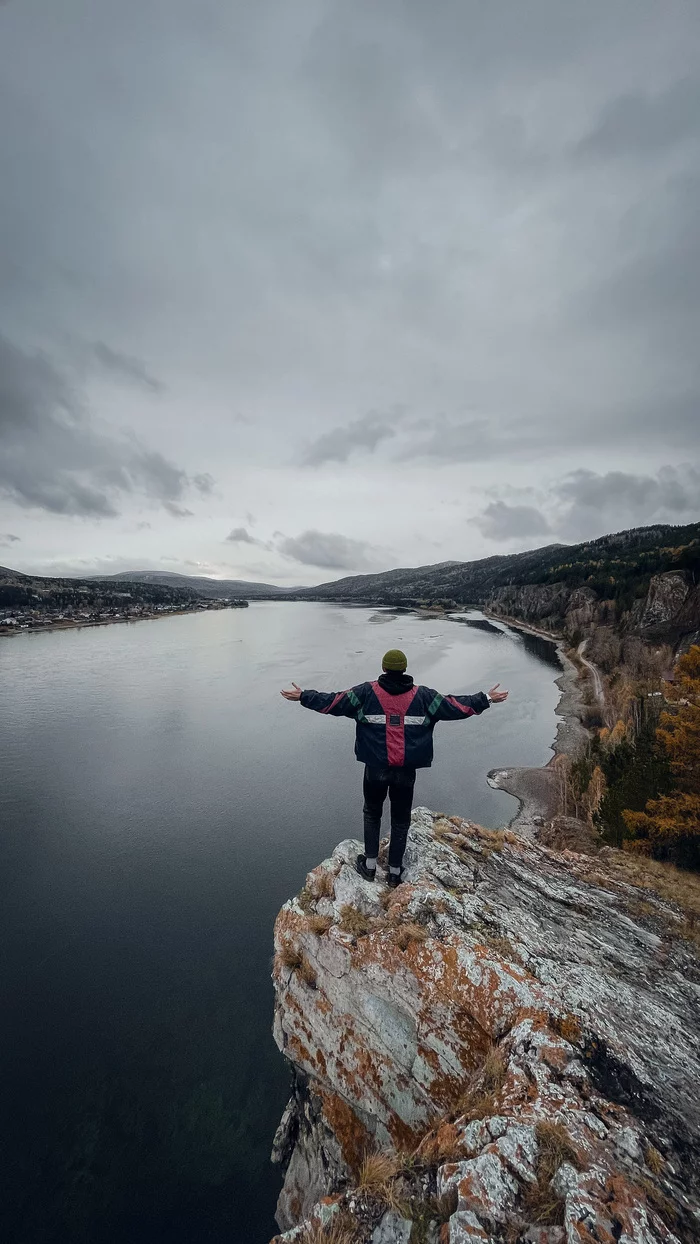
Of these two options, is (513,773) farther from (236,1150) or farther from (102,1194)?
(102,1194)

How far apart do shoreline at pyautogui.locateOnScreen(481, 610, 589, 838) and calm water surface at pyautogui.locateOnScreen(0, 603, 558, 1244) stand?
130 cm

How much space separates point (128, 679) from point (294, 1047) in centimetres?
6245

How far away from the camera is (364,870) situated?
785cm

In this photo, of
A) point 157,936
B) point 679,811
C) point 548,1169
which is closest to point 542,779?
point 679,811

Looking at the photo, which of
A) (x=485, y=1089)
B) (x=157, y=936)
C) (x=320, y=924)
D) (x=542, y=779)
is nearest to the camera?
(x=485, y=1089)

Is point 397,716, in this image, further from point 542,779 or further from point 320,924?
point 542,779

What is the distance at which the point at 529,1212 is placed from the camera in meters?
3.28

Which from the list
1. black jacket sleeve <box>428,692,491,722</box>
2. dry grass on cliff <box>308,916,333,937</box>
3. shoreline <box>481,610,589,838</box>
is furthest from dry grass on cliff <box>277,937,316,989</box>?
shoreline <box>481,610,589,838</box>

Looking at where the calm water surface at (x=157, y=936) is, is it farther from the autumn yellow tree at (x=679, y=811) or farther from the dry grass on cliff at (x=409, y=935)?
the autumn yellow tree at (x=679, y=811)

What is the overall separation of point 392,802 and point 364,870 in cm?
166

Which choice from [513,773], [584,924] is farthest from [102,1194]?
[513,773]

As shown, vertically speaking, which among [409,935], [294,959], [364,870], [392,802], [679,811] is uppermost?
[392,802]

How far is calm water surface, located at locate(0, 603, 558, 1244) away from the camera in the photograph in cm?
1052

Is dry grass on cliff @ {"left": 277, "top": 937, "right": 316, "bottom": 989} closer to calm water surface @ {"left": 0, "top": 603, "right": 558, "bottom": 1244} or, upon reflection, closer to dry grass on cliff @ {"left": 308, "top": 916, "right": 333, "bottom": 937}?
dry grass on cliff @ {"left": 308, "top": 916, "right": 333, "bottom": 937}
